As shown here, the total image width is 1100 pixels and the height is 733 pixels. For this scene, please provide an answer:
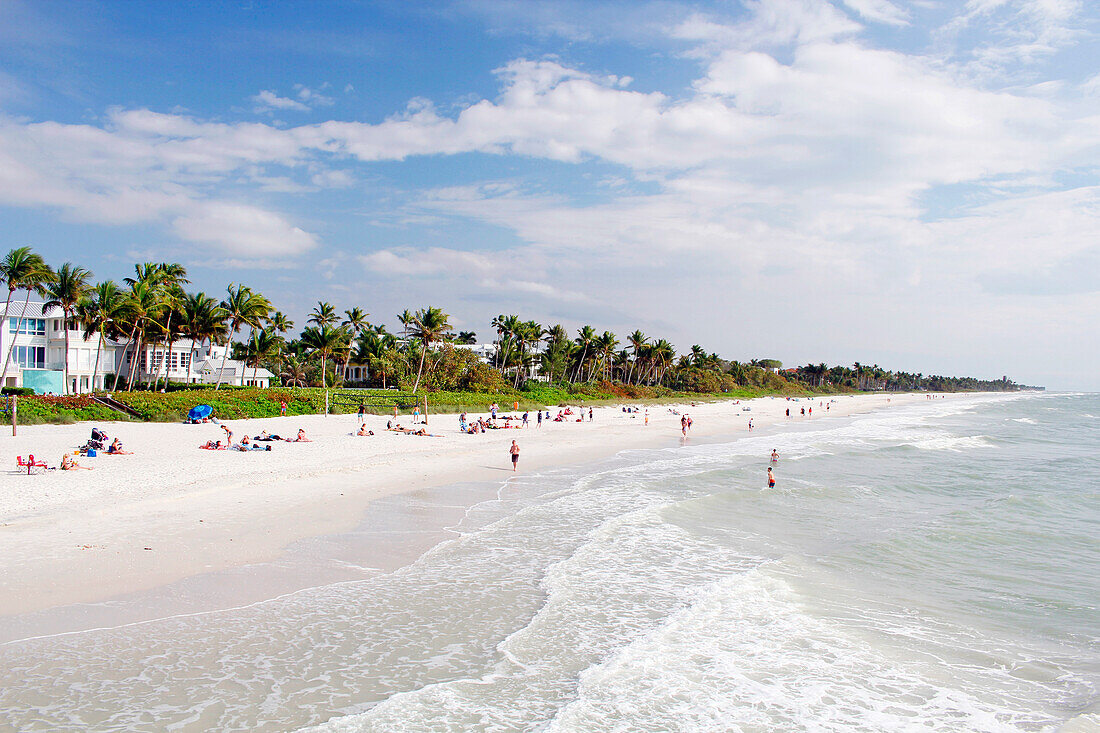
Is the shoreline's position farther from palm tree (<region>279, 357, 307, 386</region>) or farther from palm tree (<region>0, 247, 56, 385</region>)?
palm tree (<region>279, 357, 307, 386</region>)

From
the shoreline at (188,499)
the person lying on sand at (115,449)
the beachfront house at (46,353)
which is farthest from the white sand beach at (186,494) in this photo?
the beachfront house at (46,353)

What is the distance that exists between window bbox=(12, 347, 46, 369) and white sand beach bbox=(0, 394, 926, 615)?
23.5 metres

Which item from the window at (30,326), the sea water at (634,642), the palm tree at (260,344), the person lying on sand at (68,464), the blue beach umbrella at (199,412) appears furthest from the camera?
the palm tree at (260,344)

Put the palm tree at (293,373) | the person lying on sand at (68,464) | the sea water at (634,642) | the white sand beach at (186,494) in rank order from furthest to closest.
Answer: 1. the palm tree at (293,373)
2. the person lying on sand at (68,464)
3. the white sand beach at (186,494)
4. the sea water at (634,642)

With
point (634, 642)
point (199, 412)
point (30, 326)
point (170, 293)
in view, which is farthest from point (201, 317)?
point (634, 642)

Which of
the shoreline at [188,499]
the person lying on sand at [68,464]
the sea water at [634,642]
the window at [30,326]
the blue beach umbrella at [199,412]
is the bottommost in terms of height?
the sea water at [634,642]

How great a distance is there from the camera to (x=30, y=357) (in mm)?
47031

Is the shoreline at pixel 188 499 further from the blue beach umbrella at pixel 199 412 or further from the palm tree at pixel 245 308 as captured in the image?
the palm tree at pixel 245 308

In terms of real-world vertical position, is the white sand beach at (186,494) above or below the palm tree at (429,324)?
below

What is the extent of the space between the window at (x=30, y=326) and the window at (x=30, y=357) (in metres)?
1.29

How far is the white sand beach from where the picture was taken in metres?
10.4

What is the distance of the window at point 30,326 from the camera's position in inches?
1842

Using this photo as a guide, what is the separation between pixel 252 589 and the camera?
9.92 meters

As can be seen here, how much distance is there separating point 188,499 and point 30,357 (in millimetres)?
43083
